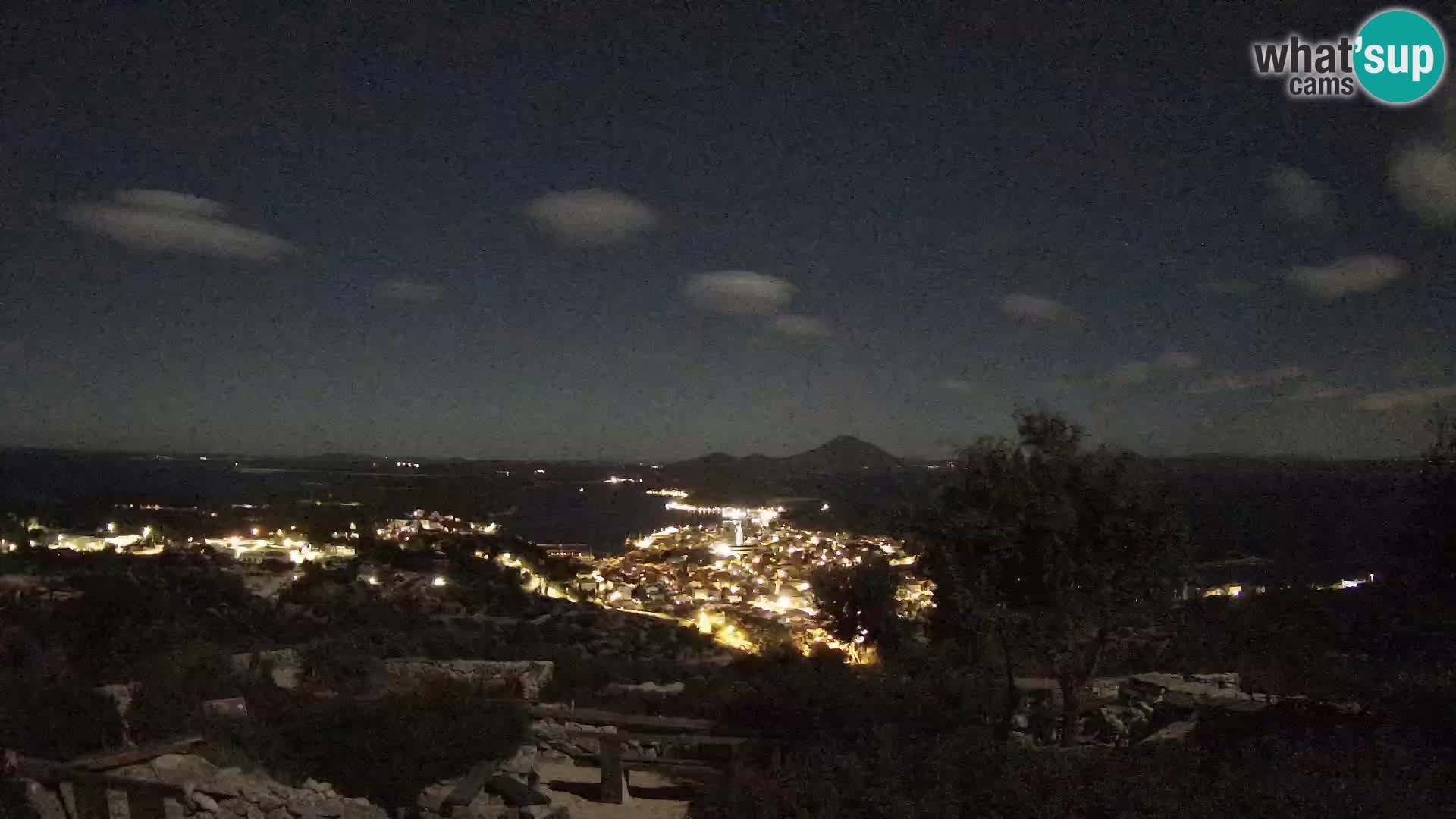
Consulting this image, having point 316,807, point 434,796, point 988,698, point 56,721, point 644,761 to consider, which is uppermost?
point 56,721

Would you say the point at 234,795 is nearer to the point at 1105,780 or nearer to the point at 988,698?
the point at 1105,780

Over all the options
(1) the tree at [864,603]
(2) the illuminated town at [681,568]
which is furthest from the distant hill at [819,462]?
(1) the tree at [864,603]

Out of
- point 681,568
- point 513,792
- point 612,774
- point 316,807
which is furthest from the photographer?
point 681,568

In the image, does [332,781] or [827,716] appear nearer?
[332,781]

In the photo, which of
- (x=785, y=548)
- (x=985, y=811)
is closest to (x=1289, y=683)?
(x=985, y=811)

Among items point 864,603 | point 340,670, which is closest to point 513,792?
point 340,670

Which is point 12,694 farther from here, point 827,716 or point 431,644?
point 827,716

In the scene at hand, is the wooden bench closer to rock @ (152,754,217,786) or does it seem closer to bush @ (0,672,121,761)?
rock @ (152,754,217,786)
